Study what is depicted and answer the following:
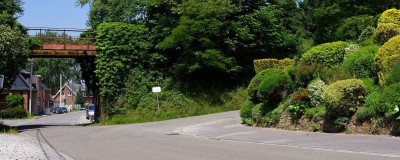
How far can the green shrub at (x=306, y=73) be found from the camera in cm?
2282

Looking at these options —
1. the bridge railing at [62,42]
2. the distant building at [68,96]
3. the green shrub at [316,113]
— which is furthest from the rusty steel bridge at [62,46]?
the distant building at [68,96]

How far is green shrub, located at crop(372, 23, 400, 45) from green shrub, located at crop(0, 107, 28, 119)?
52.7 meters

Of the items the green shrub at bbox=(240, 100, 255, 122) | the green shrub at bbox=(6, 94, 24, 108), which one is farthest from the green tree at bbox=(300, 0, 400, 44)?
the green shrub at bbox=(6, 94, 24, 108)

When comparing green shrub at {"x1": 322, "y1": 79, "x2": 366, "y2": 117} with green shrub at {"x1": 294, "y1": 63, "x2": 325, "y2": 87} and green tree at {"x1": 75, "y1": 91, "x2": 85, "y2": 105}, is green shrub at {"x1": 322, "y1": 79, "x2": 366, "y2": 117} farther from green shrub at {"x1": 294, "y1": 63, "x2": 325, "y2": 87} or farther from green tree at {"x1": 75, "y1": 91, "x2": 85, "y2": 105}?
green tree at {"x1": 75, "y1": 91, "x2": 85, "y2": 105}

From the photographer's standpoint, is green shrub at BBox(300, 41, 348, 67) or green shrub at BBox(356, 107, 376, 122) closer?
green shrub at BBox(356, 107, 376, 122)

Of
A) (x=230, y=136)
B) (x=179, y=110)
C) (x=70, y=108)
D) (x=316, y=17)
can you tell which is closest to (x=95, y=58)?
(x=179, y=110)

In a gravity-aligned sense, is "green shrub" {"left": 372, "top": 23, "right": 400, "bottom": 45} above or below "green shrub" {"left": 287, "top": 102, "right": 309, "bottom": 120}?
above

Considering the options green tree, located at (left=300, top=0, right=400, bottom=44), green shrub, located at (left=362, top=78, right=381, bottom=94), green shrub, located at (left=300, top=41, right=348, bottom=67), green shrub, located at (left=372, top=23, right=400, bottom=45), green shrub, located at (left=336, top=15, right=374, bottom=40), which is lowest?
green shrub, located at (left=362, top=78, right=381, bottom=94)

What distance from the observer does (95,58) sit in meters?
41.3

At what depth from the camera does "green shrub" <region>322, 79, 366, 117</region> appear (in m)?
18.2

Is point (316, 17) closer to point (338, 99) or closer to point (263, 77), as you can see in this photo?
point (263, 77)

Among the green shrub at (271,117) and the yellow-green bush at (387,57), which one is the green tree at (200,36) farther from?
the yellow-green bush at (387,57)

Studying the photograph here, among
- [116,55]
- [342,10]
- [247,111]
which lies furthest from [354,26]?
[116,55]

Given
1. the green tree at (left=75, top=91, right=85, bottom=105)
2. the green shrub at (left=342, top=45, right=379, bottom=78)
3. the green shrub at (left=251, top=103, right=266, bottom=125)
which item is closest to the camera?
the green shrub at (left=342, top=45, right=379, bottom=78)
